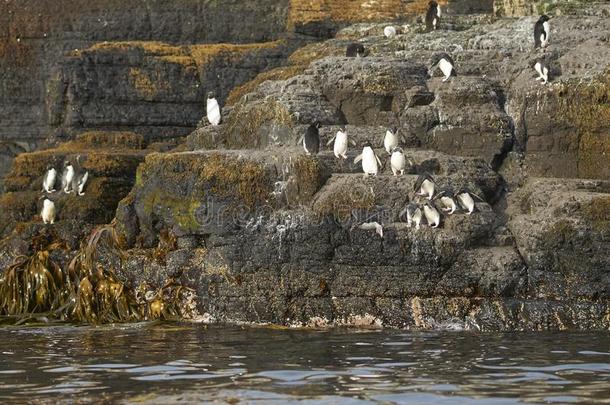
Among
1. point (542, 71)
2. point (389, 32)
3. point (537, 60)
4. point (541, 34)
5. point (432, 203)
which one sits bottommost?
point (432, 203)

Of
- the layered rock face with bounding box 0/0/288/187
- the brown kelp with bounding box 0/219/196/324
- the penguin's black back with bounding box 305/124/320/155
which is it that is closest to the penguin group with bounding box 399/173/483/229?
the penguin's black back with bounding box 305/124/320/155

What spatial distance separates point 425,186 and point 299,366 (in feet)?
15.4

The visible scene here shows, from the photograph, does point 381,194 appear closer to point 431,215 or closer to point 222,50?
point 431,215

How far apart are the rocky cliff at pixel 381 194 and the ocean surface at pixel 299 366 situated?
797 mm

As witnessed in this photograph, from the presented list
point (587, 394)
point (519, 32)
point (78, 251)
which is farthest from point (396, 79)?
point (587, 394)

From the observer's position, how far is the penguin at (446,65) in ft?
64.1

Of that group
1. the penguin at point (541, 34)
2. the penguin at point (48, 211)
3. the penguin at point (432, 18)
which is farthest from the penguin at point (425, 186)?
the penguin at point (432, 18)

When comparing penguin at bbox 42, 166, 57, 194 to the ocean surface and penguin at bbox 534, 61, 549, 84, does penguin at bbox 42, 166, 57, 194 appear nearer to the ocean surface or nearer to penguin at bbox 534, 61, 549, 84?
the ocean surface

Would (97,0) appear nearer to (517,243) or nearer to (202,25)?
(202,25)

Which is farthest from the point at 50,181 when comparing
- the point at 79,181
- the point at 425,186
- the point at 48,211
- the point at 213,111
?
the point at 425,186

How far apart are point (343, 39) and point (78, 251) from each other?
7008mm

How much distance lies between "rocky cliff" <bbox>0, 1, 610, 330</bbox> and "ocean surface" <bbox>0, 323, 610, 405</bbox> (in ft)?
2.61

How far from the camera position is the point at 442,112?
63.6 feet

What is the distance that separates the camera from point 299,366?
1286 cm
